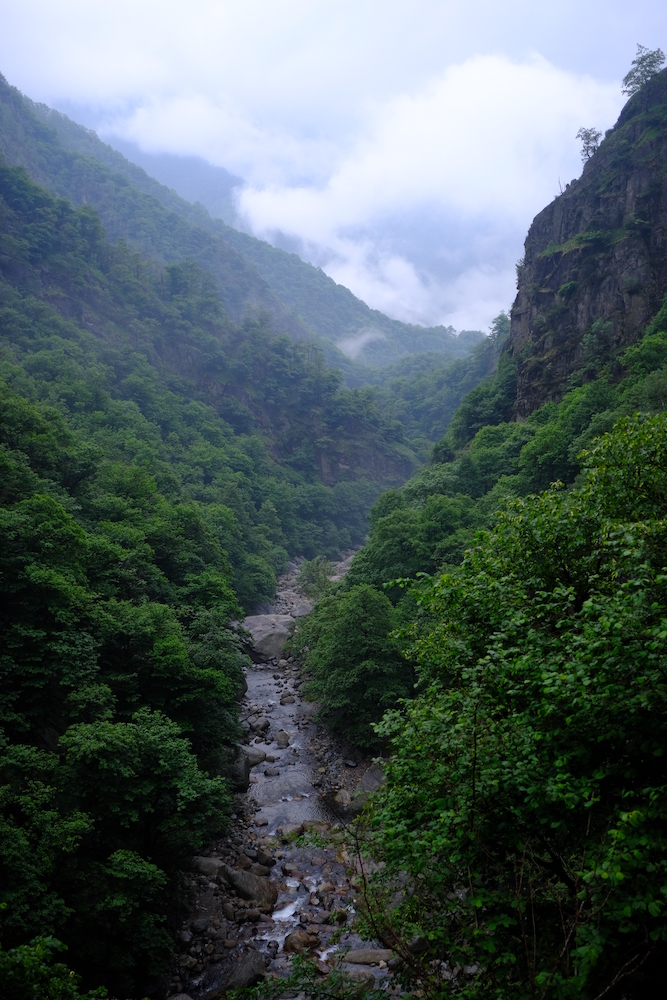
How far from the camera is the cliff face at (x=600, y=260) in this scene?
1743 inches

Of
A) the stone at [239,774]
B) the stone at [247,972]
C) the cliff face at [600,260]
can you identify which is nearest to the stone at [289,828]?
the stone at [239,774]

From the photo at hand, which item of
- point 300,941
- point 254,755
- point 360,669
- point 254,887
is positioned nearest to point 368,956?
point 300,941

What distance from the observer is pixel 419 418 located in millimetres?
114000

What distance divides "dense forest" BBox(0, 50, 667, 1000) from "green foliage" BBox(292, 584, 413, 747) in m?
0.12

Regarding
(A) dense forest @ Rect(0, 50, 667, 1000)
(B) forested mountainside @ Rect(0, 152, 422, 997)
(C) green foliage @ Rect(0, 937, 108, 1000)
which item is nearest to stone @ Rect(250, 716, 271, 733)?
(A) dense forest @ Rect(0, 50, 667, 1000)

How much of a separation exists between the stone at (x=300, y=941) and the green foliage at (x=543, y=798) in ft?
25.5

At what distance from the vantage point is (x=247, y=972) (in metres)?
12.5

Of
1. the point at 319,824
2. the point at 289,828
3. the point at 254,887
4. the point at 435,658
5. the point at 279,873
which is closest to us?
the point at 435,658

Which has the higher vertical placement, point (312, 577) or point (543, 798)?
point (543, 798)

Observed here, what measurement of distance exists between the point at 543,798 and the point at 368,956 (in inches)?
393

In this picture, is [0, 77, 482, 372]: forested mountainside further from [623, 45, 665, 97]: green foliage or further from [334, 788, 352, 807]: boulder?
[334, 788, 352, 807]: boulder

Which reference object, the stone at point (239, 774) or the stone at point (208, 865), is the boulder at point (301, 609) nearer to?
the stone at point (239, 774)

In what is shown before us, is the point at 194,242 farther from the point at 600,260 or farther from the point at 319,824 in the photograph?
the point at 319,824

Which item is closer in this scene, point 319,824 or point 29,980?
point 29,980
